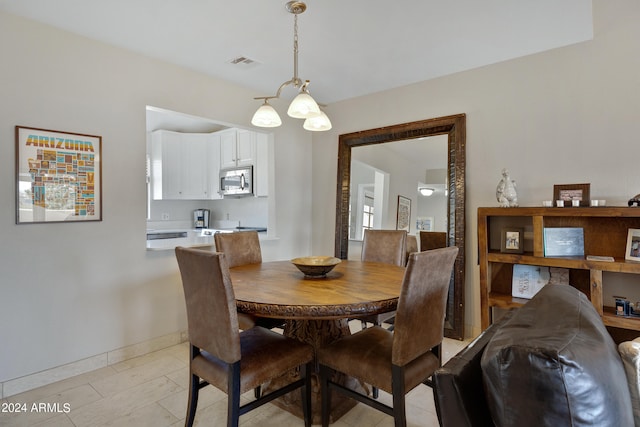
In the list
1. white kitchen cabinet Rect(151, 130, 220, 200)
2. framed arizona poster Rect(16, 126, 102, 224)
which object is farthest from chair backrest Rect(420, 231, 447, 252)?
white kitchen cabinet Rect(151, 130, 220, 200)

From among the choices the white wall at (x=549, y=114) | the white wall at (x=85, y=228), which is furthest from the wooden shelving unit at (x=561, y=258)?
the white wall at (x=85, y=228)

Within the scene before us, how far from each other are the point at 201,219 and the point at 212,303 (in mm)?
4494

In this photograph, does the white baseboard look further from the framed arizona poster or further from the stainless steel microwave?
the stainless steel microwave

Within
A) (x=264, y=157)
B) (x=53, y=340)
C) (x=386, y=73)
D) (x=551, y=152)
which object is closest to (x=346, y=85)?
(x=386, y=73)

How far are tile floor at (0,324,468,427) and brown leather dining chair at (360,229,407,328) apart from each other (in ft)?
3.07

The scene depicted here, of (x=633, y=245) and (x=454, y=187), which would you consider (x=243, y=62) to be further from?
(x=633, y=245)

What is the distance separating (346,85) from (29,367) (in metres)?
3.41

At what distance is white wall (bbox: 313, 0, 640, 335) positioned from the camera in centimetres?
237

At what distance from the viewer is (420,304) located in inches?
60.1

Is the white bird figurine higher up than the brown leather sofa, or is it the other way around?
the white bird figurine

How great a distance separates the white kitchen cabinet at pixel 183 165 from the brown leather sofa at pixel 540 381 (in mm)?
4851

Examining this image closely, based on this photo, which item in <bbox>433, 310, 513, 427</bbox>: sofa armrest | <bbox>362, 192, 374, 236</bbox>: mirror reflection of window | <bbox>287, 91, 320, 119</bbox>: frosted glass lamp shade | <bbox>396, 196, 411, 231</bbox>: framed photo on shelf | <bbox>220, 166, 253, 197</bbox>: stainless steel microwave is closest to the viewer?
<bbox>433, 310, 513, 427</bbox>: sofa armrest

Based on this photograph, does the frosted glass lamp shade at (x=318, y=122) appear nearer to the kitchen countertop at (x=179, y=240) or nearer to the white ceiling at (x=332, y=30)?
the white ceiling at (x=332, y=30)

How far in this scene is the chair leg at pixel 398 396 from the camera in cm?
144
